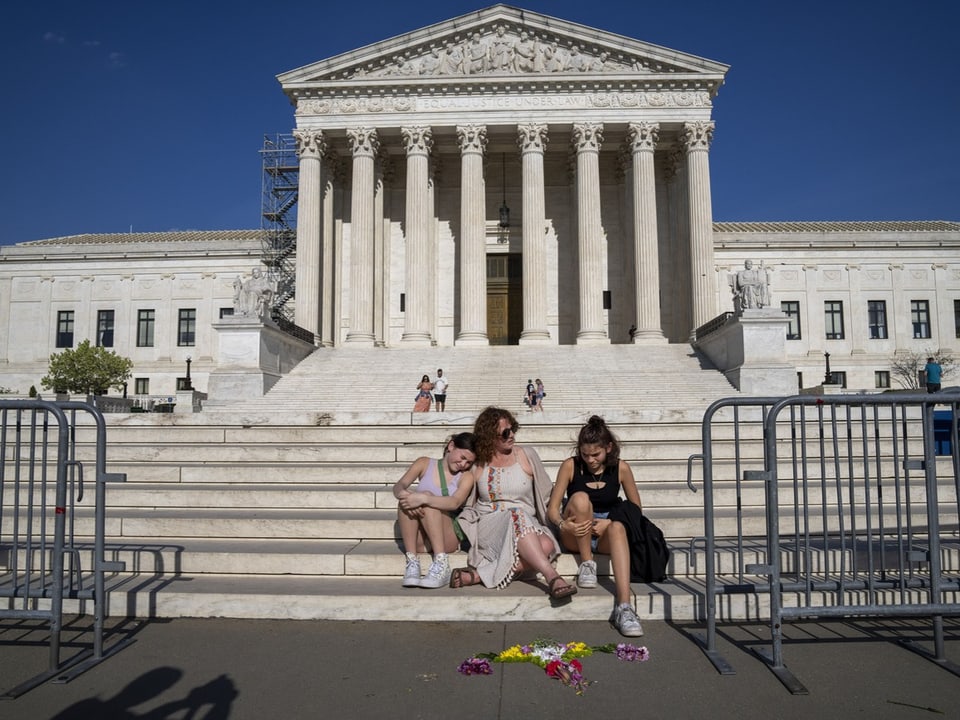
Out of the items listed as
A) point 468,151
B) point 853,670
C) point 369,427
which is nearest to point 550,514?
point 853,670

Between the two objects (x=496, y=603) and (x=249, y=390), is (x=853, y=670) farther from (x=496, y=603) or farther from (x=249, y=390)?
(x=249, y=390)

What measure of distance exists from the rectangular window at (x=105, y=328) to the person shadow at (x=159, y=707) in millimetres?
46522

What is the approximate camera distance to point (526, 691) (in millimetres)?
4121

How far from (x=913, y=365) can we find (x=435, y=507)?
43671 millimetres

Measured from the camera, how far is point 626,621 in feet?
16.5

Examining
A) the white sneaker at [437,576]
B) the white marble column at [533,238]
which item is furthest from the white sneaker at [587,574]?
the white marble column at [533,238]

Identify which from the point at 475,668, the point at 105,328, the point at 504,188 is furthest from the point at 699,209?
the point at 105,328

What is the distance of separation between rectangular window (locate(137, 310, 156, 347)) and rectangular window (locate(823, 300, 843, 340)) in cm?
4303

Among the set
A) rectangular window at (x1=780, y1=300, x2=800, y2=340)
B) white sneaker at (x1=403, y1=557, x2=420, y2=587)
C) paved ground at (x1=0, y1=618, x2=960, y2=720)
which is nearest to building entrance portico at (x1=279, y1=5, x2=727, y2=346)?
rectangular window at (x1=780, y1=300, x2=800, y2=340)

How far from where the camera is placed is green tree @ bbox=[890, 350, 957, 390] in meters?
40.9

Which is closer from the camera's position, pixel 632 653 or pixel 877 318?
pixel 632 653

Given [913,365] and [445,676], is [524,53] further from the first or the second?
[445,676]

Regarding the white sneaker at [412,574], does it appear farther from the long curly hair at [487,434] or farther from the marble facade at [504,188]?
the marble facade at [504,188]

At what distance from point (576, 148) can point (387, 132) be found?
838 cm
